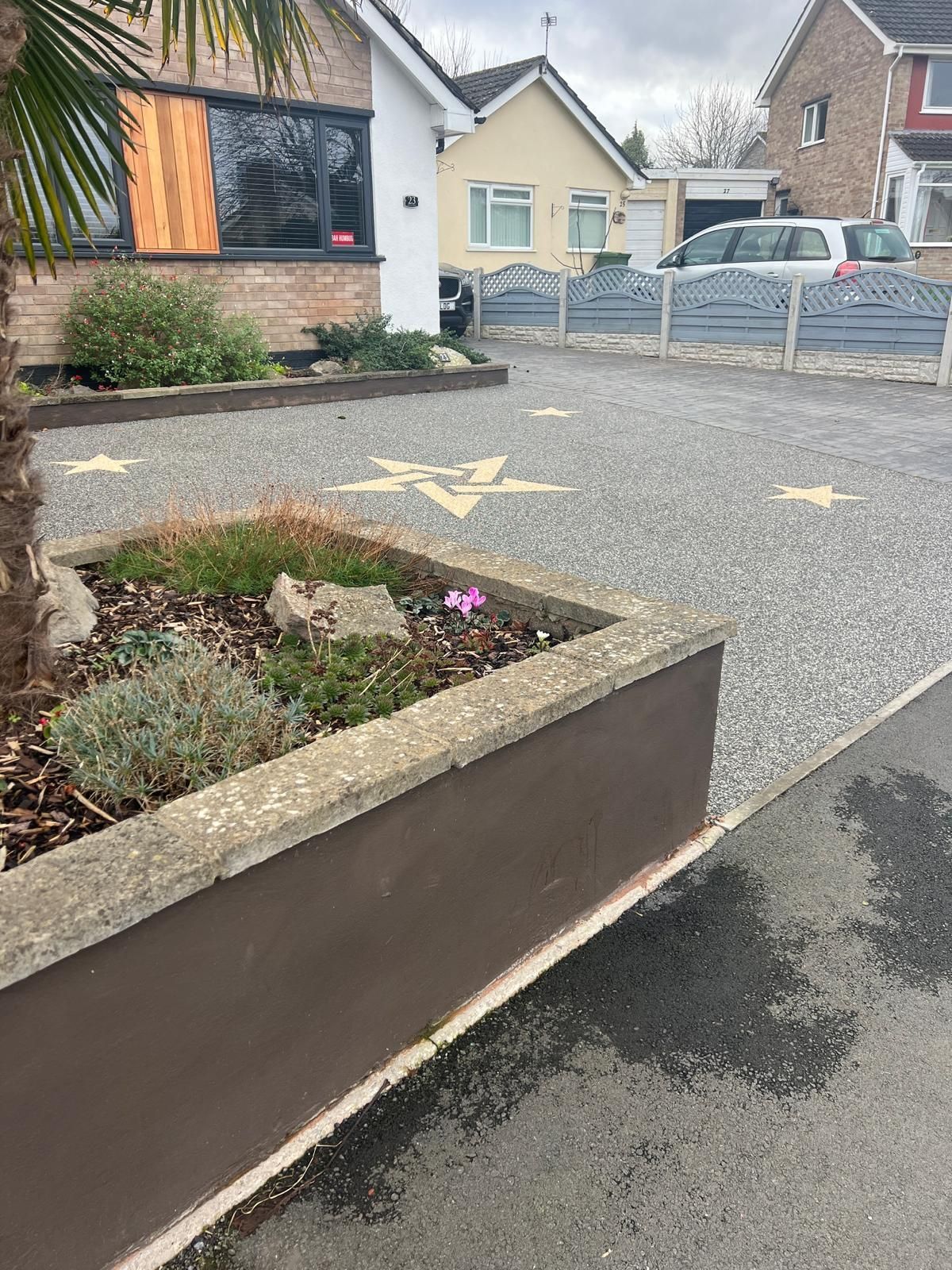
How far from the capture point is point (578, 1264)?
189 centimetres

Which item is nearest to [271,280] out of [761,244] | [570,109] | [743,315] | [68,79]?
[743,315]

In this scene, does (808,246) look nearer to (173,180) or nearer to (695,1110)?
(173,180)

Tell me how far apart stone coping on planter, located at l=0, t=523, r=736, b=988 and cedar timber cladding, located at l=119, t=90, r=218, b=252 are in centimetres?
1017

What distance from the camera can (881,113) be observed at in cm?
2684

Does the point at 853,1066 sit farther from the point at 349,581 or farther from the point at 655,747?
the point at 349,581

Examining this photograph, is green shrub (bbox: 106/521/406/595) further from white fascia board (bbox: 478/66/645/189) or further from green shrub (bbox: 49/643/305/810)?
white fascia board (bbox: 478/66/645/189)

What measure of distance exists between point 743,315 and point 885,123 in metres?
17.0

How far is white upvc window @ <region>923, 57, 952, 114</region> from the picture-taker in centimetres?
2691

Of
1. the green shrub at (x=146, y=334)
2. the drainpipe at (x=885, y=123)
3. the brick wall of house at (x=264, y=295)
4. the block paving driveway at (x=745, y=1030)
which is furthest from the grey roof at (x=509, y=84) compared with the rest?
the block paving driveway at (x=745, y=1030)

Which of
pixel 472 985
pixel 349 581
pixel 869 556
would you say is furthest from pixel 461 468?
pixel 472 985

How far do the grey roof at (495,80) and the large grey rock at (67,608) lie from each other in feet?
70.6

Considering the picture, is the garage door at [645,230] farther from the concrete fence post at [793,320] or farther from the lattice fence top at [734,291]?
the concrete fence post at [793,320]

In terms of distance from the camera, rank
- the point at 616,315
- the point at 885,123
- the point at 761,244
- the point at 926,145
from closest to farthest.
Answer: the point at 761,244 < the point at 616,315 < the point at 926,145 < the point at 885,123

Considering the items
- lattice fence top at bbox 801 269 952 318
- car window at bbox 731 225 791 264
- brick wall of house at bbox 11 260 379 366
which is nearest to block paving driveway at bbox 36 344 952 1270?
brick wall of house at bbox 11 260 379 366
